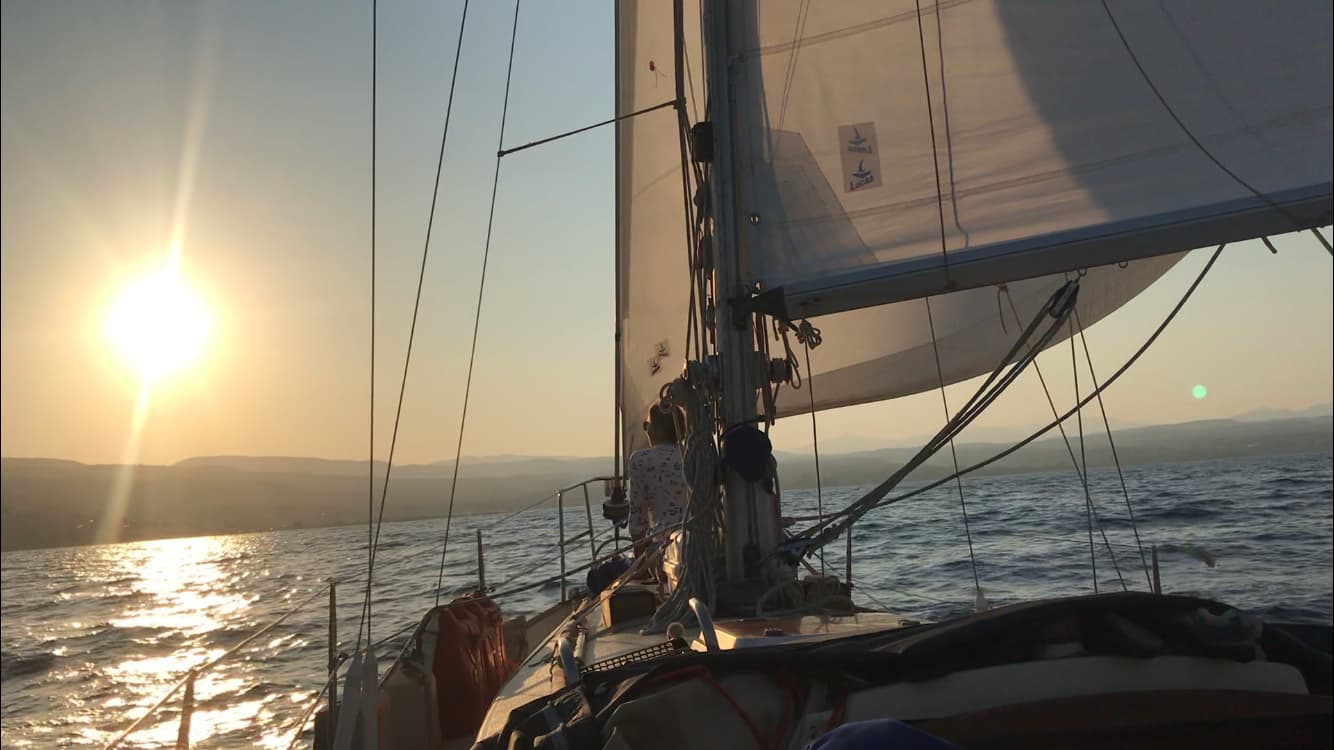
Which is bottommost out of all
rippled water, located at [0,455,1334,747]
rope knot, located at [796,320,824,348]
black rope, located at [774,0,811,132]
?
rippled water, located at [0,455,1334,747]

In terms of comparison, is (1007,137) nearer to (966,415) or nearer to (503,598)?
(966,415)

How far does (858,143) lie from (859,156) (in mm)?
47

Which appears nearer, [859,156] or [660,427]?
[859,156]

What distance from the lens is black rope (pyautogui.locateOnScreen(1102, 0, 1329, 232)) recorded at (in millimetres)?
2408

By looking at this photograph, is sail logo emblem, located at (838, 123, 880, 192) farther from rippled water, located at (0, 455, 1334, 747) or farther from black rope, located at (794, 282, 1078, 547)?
rippled water, located at (0, 455, 1334, 747)

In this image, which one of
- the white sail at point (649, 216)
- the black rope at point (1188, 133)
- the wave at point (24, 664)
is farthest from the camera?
the wave at point (24, 664)

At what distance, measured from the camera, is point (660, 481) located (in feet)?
14.3


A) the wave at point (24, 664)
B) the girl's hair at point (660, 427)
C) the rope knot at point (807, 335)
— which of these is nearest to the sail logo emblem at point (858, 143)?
the rope knot at point (807, 335)

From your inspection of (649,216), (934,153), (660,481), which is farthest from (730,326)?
(649,216)

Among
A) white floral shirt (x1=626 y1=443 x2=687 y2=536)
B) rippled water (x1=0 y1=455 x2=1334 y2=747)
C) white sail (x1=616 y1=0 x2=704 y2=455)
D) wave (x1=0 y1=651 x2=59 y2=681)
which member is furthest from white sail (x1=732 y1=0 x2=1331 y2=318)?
wave (x1=0 y1=651 x2=59 y2=681)

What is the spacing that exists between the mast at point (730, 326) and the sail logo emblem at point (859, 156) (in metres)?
0.44

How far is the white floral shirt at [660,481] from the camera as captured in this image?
4.35 meters

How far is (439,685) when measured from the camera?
3910 mm

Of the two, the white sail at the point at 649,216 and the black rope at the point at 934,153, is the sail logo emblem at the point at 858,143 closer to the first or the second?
the black rope at the point at 934,153
